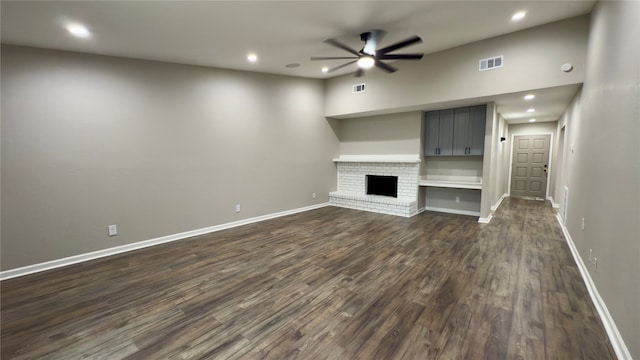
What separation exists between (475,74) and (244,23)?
363cm

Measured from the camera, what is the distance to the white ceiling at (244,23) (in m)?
2.57

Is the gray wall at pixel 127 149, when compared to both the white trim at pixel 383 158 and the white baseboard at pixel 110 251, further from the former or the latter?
the white trim at pixel 383 158

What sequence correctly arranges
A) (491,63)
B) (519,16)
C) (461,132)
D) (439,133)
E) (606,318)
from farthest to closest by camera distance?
1. (439,133)
2. (461,132)
3. (491,63)
4. (519,16)
5. (606,318)

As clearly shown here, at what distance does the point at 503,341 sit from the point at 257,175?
14.5 feet

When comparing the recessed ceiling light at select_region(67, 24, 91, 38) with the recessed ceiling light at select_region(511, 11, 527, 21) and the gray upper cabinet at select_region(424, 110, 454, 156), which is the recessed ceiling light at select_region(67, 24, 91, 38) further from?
the gray upper cabinet at select_region(424, 110, 454, 156)

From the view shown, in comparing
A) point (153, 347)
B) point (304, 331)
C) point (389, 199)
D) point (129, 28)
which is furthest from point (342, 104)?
point (153, 347)

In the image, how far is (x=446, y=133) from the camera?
564 centimetres

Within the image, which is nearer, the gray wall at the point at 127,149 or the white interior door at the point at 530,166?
the gray wall at the point at 127,149

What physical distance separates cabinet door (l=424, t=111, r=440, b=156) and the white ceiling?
6.14 feet

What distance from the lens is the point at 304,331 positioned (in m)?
2.00

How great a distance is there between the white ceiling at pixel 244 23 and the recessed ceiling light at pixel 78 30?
7cm

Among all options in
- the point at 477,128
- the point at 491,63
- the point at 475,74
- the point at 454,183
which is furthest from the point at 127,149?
the point at 477,128

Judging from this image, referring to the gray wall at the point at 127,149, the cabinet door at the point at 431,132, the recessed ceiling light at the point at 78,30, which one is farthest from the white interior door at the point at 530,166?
the recessed ceiling light at the point at 78,30

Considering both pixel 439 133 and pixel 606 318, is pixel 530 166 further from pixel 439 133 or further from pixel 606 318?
pixel 606 318
